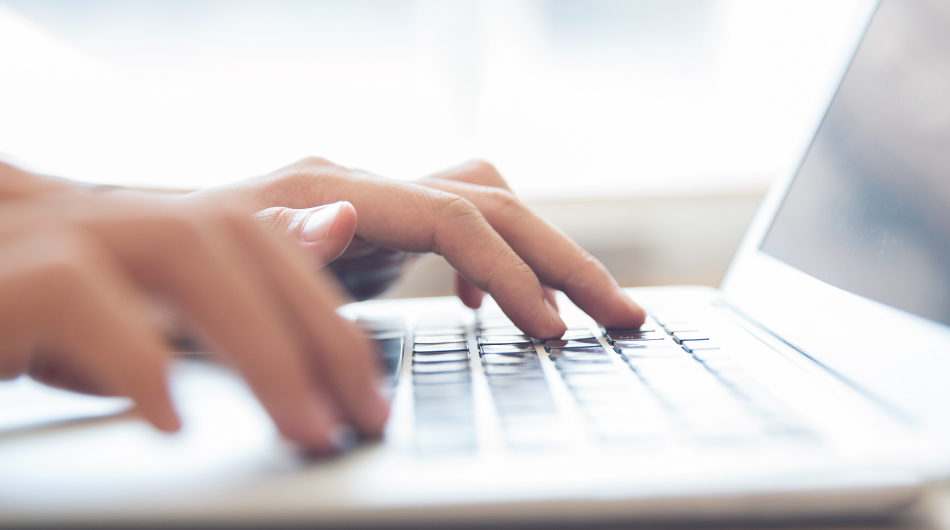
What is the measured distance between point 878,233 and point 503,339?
9.2 inches

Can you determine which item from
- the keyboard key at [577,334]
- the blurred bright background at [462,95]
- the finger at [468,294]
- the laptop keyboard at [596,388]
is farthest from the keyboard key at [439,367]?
the blurred bright background at [462,95]

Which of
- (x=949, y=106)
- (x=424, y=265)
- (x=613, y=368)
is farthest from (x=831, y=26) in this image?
(x=613, y=368)

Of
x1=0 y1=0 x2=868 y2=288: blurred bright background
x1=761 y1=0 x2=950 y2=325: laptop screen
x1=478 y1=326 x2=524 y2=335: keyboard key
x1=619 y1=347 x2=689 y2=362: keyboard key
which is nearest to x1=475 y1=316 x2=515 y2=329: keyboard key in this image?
x1=478 y1=326 x2=524 y2=335: keyboard key

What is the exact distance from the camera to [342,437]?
0.73ft

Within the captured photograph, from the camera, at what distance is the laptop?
176 mm

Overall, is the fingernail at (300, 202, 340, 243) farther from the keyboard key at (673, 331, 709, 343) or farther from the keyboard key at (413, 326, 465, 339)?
the keyboard key at (673, 331, 709, 343)

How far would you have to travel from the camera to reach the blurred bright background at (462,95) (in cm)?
122

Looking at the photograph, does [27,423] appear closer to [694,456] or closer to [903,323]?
[694,456]

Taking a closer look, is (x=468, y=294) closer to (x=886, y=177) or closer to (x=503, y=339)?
(x=503, y=339)

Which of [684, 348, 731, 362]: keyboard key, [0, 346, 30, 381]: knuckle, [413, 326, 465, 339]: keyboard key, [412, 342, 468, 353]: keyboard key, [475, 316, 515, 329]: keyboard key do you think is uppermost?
[0, 346, 30, 381]: knuckle

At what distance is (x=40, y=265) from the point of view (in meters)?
0.20

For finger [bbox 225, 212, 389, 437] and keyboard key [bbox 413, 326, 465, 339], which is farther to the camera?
keyboard key [bbox 413, 326, 465, 339]

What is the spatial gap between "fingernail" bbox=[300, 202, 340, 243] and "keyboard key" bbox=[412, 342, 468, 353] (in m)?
0.09

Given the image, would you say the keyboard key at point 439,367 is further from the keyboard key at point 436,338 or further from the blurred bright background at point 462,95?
the blurred bright background at point 462,95
